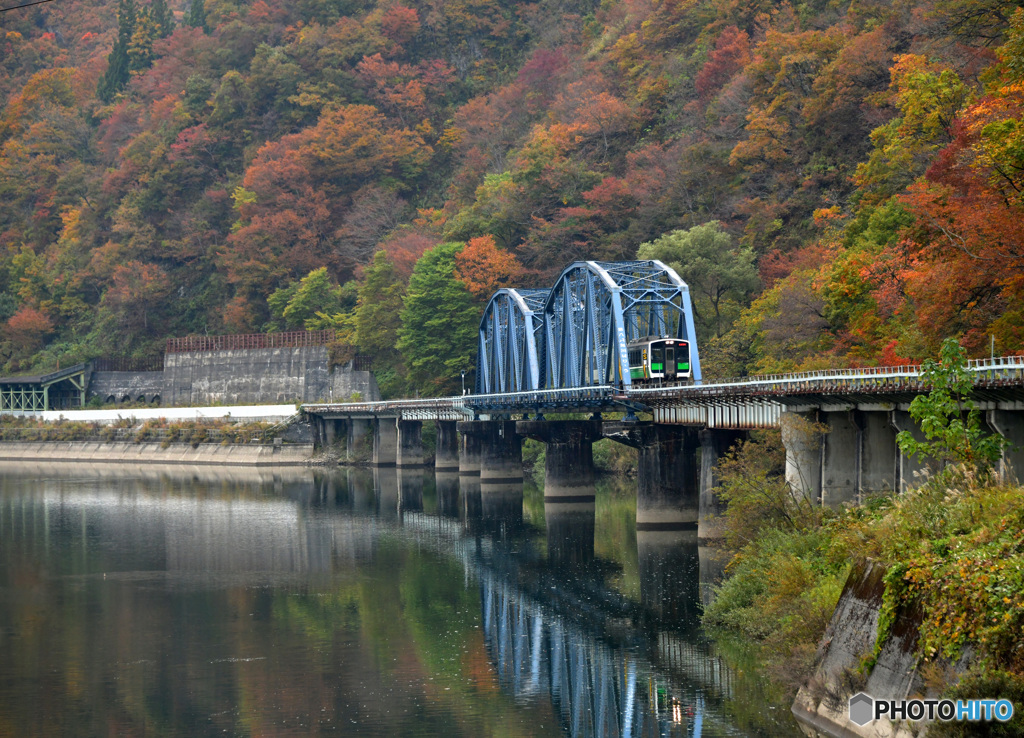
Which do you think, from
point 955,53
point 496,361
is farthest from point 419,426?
point 955,53

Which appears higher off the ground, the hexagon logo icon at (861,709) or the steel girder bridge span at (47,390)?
the steel girder bridge span at (47,390)

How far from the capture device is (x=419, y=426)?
9212 cm

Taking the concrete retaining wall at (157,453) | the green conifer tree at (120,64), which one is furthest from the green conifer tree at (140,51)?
the concrete retaining wall at (157,453)

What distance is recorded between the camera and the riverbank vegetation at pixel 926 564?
1683 centimetres

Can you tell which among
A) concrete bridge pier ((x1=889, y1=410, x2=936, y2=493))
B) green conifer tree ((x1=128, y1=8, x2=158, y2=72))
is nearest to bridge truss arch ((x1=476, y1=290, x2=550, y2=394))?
concrete bridge pier ((x1=889, y1=410, x2=936, y2=493))

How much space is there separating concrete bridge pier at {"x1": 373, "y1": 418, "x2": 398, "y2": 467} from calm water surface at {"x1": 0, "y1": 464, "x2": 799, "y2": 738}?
30166mm

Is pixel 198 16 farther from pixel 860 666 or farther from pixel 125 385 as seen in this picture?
pixel 860 666

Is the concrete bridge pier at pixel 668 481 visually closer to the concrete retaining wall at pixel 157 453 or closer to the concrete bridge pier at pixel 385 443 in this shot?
the concrete bridge pier at pixel 385 443

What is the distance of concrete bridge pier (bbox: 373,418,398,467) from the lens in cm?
9394

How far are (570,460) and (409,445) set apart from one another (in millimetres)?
30231

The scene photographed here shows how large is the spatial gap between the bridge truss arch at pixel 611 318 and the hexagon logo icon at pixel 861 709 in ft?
112

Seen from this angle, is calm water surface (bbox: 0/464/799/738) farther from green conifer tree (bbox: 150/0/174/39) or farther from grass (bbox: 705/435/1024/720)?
green conifer tree (bbox: 150/0/174/39)

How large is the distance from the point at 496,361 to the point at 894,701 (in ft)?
207

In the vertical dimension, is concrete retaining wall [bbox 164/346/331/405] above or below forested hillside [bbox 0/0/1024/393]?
below
